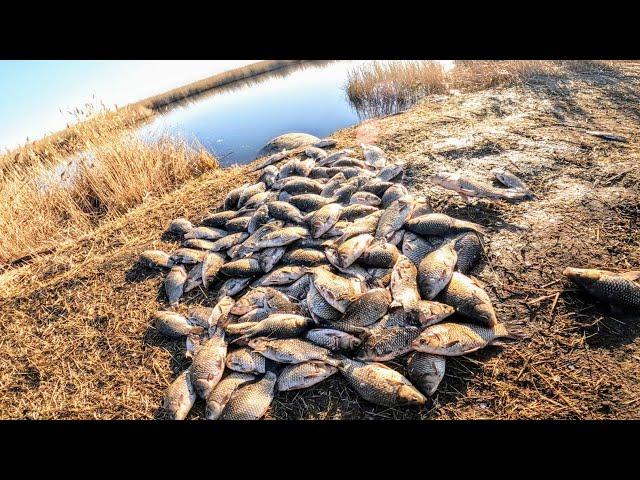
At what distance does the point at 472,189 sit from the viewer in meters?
4.19

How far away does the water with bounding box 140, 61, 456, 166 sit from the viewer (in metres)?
11.2

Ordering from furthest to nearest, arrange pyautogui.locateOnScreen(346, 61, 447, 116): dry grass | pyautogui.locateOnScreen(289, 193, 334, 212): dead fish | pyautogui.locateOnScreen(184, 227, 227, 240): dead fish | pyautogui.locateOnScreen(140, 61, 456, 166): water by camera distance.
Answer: pyautogui.locateOnScreen(140, 61, 456, 166): water
pyautogui.locateOnScreen(346, 61, 447, 116): dry grass
pyautogui.locateOnScreen(184, 227, 227, 240): dead fish
pyautogui.locateOnScreen(289, 193, 334, 212): dead fish

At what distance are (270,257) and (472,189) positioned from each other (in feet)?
8.36

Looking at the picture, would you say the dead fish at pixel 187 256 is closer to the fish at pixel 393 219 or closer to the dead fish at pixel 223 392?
the dead fish at pixel 223 392

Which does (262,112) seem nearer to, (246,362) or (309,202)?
(309,202)

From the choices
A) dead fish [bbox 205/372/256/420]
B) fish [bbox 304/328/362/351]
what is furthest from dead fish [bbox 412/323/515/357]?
dead fish [bbox 205/372/256/420]

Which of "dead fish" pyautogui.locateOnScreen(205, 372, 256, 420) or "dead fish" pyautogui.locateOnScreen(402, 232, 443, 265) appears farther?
"dead fish" pyautogui.locateOnScreen(402, 232, 443, 265)

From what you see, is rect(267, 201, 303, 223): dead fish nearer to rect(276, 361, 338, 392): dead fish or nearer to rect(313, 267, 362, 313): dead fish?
rect(313, 267, 362, 313): dead fish

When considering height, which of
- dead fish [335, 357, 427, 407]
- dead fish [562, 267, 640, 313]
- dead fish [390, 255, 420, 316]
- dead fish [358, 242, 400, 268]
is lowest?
dead fish [562, 267, 640, 313]

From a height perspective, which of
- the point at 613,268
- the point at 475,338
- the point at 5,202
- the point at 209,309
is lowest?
the point at 613,268
